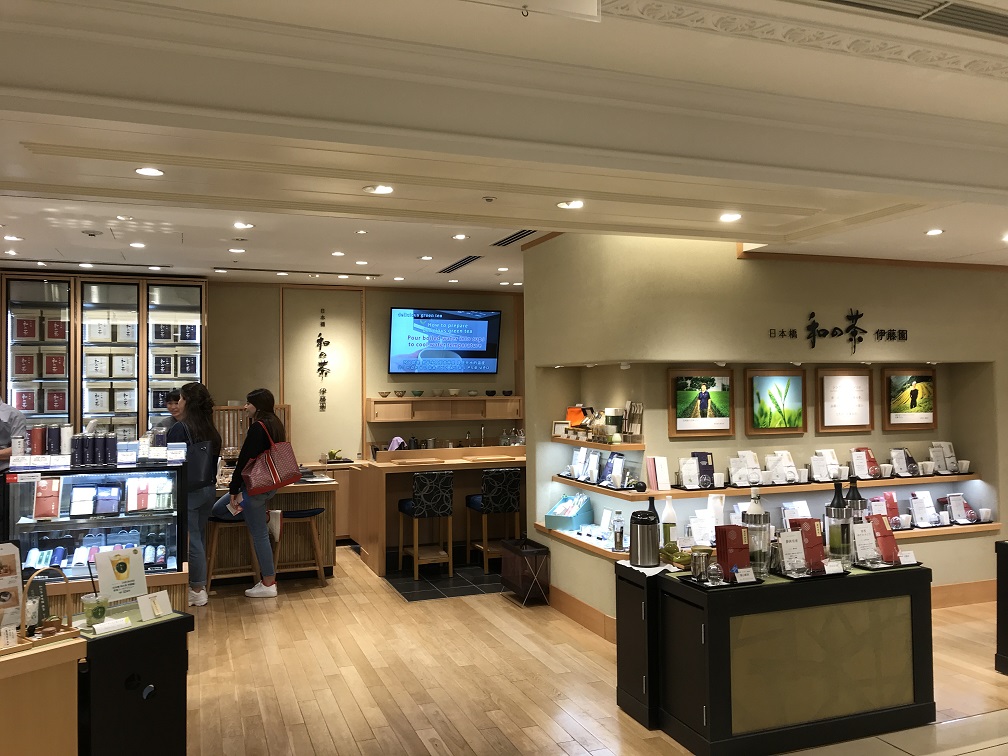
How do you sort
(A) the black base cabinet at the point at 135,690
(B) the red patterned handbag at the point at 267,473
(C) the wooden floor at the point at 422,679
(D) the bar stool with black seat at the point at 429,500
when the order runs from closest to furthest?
(A) the black base cabinet at the point at 135,690 < (C) the wooden floor at the point at 422,679 < (B) the red patterned handbag at the point at 267,473 < (D) the bar stool with black seat at the point at 429,500

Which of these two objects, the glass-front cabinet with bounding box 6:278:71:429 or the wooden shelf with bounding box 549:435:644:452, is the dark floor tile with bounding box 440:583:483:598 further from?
the glass-front cabinet with bounding box 6:278:71:429

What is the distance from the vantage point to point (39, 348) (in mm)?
8188

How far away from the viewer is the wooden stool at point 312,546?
7.00 m

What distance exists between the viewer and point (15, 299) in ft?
26.7

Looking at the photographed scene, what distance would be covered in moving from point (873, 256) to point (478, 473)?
14.2 feet

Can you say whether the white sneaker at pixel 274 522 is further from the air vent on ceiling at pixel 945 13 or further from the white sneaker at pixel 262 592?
the air vent on ceiling at pixel 945 13

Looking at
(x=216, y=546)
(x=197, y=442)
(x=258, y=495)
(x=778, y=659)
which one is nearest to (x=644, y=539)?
(x=778, y=659)

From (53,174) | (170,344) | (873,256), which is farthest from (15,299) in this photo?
(873,256)

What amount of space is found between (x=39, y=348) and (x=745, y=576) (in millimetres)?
7505

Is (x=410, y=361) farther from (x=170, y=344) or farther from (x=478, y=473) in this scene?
(x=170, y=344)

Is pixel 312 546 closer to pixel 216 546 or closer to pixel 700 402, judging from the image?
pixel 216 546

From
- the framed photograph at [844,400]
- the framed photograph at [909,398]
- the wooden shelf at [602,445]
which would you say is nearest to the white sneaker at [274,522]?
the wooden shelf at [602,445]

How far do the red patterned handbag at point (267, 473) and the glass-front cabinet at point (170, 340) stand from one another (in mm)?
2694

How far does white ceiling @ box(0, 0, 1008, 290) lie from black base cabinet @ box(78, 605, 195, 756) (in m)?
1.84
